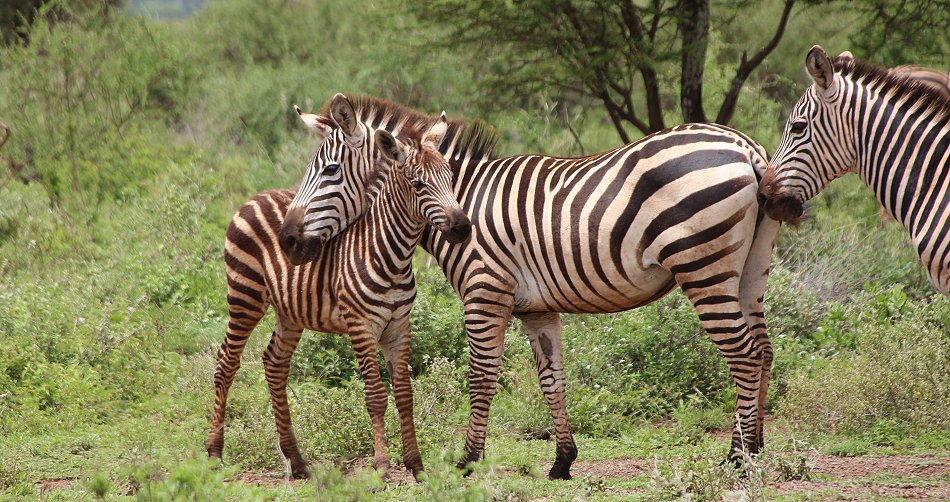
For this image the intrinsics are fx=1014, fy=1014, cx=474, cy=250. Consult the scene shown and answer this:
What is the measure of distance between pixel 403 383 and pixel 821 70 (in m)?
2.93

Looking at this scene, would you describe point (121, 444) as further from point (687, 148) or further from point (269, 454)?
point (687, 148)

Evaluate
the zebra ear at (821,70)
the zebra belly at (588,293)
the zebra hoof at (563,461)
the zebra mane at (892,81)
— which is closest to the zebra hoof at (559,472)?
the zebra hoof at (563,461)

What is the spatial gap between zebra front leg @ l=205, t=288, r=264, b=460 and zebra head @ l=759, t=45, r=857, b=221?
11.1ft

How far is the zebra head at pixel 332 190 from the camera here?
20.2 ft

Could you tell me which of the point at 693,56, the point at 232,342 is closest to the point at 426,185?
the point at 232,342

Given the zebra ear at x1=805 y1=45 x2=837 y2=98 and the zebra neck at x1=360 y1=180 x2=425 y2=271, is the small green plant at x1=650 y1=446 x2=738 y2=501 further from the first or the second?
the zebra ear at x1=805 y1=45 x2=837 y2=98

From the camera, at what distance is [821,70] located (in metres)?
5.28

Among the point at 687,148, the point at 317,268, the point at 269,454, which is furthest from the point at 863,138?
the point at 269,454

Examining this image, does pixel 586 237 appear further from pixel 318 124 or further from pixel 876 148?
pixel 318 124

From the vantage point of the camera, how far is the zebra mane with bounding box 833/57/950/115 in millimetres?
5129

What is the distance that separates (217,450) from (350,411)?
35.6 inches

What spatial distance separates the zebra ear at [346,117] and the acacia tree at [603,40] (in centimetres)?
534

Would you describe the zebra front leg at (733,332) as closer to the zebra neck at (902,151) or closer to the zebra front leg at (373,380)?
the zebra neck at (902,151)

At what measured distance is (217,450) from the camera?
6.69 m
